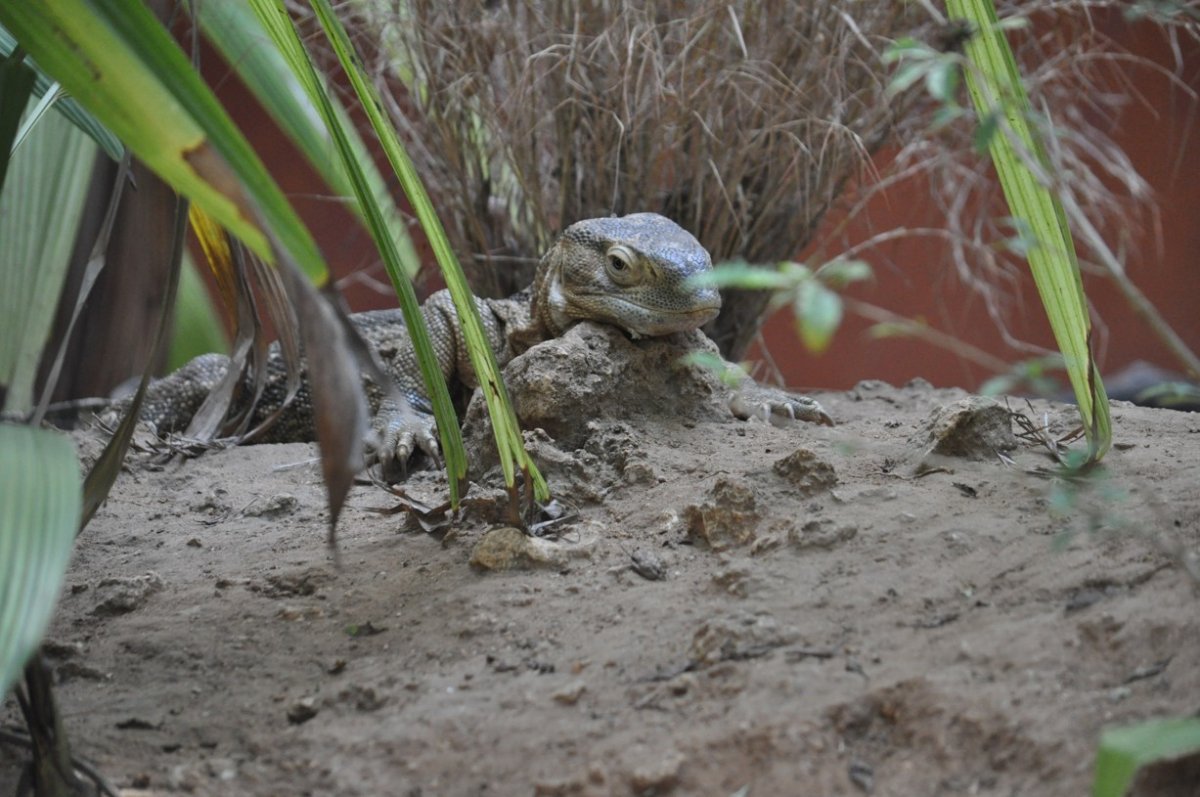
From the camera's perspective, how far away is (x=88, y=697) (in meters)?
1.61

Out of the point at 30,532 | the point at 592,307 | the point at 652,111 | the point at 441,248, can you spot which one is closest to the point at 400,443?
the point at 592,307

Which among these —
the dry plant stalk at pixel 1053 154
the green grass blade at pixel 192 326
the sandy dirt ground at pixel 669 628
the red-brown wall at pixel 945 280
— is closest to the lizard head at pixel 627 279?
the sandy dirt ground at pixel 669 628

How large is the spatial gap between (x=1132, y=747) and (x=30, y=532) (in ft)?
3.10

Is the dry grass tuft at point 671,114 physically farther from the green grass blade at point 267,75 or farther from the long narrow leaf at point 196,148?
the long narrow leaf at point 196,148

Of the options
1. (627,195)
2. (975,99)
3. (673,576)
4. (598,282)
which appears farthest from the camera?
(627,195)

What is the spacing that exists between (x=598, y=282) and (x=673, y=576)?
1249mm

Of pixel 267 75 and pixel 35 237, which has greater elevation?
pixel 267 75

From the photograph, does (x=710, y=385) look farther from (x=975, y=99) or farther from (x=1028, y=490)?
(x=975, y=99)

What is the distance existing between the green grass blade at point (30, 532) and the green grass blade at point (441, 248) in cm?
61

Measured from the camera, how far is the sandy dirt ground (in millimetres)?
1240

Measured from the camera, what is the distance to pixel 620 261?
285 cm

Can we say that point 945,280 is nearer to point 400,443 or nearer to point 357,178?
point 400,443

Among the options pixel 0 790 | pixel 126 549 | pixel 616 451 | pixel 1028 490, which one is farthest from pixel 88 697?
pixel 1028 490

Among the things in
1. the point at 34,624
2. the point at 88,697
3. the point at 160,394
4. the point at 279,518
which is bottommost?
the point at 160,394
